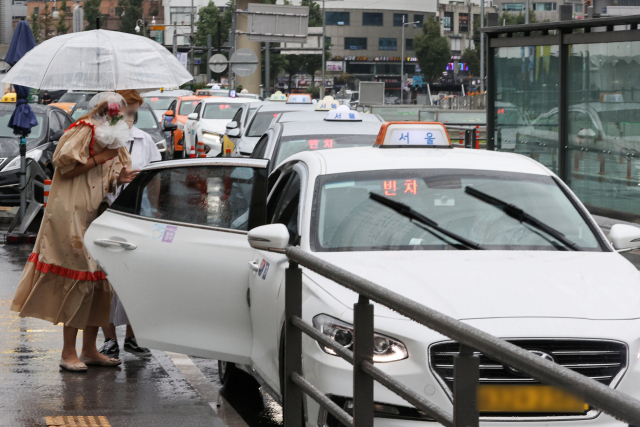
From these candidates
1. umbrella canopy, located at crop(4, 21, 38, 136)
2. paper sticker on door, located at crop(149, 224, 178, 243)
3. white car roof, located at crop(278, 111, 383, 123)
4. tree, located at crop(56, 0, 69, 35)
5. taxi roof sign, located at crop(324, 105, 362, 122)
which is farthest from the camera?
tree, located at crop(56, 0, 69, 35)

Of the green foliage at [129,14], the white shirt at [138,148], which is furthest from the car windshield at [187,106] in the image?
the green foliage at [129,14]

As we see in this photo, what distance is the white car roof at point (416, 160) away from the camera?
5531 mm

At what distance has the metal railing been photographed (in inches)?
82.9

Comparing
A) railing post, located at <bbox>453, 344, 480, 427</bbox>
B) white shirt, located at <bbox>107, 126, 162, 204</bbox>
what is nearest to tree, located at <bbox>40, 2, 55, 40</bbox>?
white shirt, located at <bbox>107, 126, 162, 204</bbox>

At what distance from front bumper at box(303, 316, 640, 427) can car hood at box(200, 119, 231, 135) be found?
19.7 m

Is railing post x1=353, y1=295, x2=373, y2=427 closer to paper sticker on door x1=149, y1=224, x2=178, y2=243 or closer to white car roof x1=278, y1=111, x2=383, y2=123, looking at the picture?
paper sticker on door x1=149, y1=224, x2=178, y2=243

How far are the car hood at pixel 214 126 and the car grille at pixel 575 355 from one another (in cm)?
1982

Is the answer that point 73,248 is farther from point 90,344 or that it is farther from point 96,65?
point 96,65

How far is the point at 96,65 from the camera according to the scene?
7598mm

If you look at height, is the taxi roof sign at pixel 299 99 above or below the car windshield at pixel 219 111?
above

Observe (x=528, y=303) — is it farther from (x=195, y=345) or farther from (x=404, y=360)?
(x=195, y=345)

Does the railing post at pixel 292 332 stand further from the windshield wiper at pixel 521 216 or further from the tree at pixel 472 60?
the tree at pixel 472 60

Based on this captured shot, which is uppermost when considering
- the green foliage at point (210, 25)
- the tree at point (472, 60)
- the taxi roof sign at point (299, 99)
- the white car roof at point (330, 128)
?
the green foliage at point (210, 25)

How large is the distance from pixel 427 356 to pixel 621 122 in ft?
35.1
